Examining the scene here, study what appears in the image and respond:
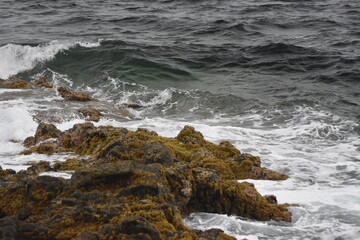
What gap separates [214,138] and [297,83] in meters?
5.77

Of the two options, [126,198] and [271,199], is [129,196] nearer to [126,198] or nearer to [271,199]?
[126,198]

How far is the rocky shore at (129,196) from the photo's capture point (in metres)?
3.56

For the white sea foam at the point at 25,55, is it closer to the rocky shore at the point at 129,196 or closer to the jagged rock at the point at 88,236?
the rocky shore at the point at 129,196

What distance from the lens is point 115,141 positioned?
5848 millimetres

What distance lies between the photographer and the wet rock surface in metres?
3.55

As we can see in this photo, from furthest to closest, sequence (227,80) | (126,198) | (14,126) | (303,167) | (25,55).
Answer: (25,55), (227,80), (14,126), (303,167), (126,198)

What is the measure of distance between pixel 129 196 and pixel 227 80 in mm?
10762

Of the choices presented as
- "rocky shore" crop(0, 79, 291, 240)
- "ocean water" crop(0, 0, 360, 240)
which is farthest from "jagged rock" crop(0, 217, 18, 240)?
"ocean water" crop(0, 0, 360, 240)

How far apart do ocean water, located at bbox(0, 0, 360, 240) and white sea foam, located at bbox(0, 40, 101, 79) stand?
64 mm

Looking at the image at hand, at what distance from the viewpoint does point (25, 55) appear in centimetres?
1742

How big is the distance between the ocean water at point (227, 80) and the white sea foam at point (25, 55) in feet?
0.21

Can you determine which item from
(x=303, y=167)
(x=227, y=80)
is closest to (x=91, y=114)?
(x=303, y=167)

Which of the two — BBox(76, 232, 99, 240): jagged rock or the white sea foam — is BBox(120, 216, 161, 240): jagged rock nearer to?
BBox(76, 232, 99, 240): jagged rock

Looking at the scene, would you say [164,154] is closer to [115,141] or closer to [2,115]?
[115,141]
